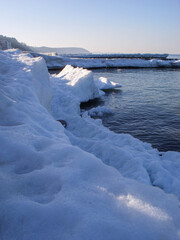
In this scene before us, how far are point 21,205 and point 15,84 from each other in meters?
4.73

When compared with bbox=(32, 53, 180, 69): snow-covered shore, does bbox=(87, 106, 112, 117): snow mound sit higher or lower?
lower

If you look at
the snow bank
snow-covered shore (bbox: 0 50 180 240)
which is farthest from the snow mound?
snow-covered shore (bbox: 0 50 180 240)

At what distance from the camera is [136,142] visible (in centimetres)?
766

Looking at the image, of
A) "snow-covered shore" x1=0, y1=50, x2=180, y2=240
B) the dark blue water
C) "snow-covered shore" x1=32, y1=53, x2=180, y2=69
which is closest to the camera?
"snow-covered shore" x1=0, y1=50, x2=180, y2=240

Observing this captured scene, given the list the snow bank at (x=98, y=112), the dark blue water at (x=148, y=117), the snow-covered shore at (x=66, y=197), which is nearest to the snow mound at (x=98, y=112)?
the snow bank at (x=98, y=112)

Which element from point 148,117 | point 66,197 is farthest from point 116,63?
point 66,197

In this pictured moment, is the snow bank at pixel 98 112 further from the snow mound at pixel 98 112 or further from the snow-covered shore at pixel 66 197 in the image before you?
the snow-covered shore at pixel 66 197

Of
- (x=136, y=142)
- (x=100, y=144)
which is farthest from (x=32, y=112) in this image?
(x=136, y=142)

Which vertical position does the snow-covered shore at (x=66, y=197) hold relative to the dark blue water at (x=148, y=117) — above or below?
above

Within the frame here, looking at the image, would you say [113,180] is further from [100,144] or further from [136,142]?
[136,142]

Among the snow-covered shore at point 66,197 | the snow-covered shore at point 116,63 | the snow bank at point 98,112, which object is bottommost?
the snow bank at point 98,112

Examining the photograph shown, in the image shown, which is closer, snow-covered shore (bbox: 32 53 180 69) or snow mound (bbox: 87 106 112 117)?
snow mound (bbox: 87 106 112 117)

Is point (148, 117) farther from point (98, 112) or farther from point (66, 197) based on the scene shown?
point (66, 197)

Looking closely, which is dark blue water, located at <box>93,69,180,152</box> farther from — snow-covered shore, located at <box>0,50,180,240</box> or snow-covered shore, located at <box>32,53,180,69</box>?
snow-covered shore, located at <box>32,53,180,69</box>
